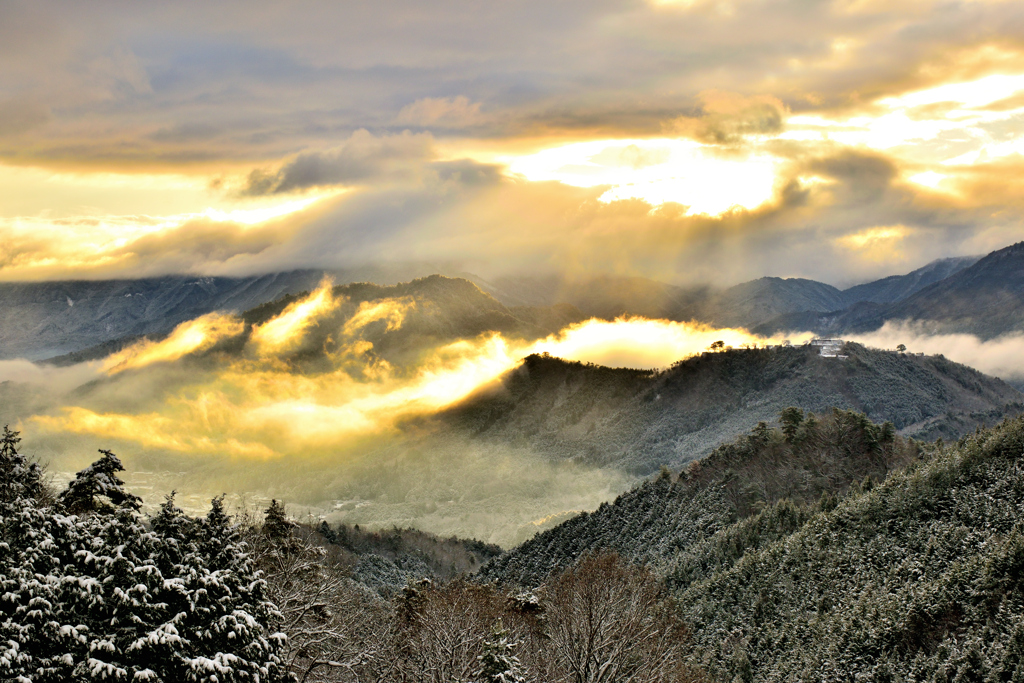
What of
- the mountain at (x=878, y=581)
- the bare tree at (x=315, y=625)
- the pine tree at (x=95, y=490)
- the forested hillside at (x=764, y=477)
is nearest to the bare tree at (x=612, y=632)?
the bare tree at (x=315, y=625)

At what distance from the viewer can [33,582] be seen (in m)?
32.8

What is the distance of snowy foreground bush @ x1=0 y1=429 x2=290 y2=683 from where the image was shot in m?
33.1

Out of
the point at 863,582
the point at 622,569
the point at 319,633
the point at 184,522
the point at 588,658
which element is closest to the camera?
the point at 184,522

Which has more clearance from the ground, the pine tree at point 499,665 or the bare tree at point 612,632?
the pine tree at point 499,665

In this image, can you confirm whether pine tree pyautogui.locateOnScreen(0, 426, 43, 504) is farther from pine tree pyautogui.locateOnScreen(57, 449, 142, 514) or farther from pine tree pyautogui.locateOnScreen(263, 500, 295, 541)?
pine tree pyautogui.locateOnScreen(263, 500, 295, 541)

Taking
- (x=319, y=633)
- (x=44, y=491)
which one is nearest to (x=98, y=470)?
(x=44, y=491)

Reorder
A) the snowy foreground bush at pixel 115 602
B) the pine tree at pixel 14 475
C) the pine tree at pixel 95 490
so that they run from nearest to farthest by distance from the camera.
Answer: the snowy foreground bush at pixel 115 602 < the pine tree at pixel 14 475 < the pine tree at pixel 95 490

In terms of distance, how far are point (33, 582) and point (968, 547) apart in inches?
3842

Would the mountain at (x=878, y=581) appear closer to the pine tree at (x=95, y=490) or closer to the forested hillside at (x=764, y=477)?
the forested hillside at (x=764, y=477)

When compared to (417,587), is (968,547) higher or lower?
lower

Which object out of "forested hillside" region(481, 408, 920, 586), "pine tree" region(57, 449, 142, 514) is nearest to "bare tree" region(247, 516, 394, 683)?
"pine tree" region(57, 449, 142, 514)

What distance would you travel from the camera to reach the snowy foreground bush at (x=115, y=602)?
33.1m

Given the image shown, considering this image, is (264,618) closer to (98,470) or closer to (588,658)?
(98,470)

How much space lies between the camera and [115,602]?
3516 centimetres
